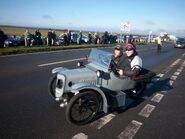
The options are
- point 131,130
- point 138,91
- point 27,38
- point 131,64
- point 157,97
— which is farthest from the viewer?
point 27,38

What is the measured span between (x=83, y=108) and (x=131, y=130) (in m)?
1.15

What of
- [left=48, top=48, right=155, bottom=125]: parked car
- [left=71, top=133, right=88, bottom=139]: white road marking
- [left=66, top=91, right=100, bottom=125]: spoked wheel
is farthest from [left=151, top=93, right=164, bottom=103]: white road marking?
[left=71, top=133, right=88, bottom=139]: white road marking

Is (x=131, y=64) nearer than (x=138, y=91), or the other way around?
(x=131, y=64)

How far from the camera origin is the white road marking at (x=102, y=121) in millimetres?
4918

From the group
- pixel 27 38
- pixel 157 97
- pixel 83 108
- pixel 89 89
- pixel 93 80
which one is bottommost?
pixel 157 97

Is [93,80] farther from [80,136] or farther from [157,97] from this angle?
[157,97]

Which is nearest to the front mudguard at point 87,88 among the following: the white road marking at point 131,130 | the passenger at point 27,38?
the white road marking at point 131,130

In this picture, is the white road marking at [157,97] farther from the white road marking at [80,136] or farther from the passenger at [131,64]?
the white road marking at [80,136]

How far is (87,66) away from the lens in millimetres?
5930

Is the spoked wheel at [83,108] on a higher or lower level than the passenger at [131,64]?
lower

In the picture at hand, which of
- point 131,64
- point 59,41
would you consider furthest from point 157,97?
point 59,41

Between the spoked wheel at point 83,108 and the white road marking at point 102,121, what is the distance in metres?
0.16

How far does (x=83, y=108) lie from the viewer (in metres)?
5.13

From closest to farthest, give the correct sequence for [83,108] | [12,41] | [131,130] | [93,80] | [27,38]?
[131,130]
[83,108]
[93,80]
[12,41]
[27,38]
